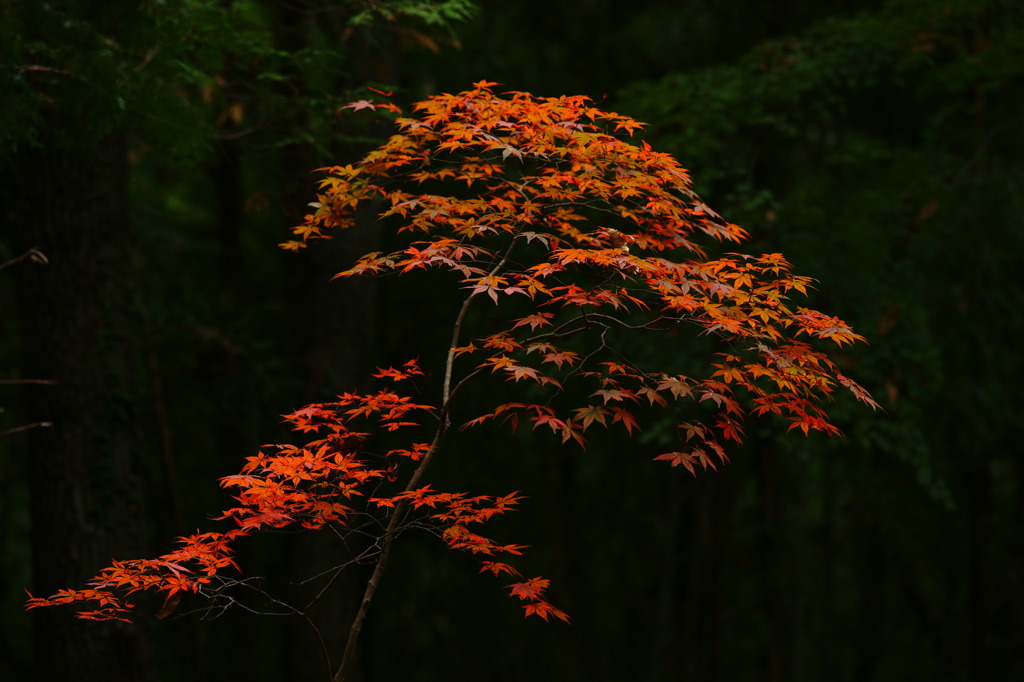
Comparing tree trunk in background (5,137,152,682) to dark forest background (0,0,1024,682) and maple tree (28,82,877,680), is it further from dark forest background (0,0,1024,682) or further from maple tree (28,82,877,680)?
maple tree (28,82,877,680)

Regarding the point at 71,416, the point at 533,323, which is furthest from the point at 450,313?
the point at 533,323

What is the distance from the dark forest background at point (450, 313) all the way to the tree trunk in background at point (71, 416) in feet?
0.06

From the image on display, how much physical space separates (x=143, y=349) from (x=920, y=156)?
7.26 meters

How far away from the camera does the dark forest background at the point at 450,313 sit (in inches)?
212

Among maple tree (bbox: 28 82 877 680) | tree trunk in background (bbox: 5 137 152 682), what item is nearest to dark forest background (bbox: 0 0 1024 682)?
tree trunk in background (bbox: 5 137 152 682)

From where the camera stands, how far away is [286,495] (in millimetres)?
3293

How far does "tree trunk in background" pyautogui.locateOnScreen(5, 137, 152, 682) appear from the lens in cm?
530

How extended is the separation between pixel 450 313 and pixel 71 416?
5972 millimetres

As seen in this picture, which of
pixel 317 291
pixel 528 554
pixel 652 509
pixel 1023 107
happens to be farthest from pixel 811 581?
pixel 317 291

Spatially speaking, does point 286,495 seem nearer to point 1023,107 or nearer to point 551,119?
point 551,119

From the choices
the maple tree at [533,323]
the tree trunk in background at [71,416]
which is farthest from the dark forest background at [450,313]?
the maple tree at [533,323]

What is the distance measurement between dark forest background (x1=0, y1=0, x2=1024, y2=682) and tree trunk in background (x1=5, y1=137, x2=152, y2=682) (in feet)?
0.06

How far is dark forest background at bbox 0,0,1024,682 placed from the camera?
17.6 feet

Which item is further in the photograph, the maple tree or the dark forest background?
the dark forest background
